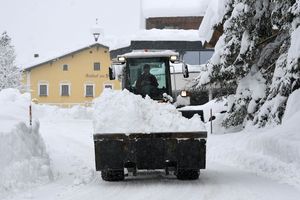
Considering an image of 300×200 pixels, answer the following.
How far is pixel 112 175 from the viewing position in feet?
35.7

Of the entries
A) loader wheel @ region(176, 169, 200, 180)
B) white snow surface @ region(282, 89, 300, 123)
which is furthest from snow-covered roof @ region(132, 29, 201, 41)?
loader wheel @ region(176, 169, 200, 180)

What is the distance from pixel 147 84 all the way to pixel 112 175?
2.51 metres

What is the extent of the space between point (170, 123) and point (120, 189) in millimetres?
1485

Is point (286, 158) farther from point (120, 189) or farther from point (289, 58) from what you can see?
point (120, 189)

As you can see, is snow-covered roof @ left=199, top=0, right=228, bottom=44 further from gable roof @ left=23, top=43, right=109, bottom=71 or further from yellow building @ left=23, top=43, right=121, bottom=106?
yellow building @ left=23, top=43, right=121, bottom=106

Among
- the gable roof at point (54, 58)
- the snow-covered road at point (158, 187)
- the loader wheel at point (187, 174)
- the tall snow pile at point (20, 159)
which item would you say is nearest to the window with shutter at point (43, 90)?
the gable roof at point (54, 58)

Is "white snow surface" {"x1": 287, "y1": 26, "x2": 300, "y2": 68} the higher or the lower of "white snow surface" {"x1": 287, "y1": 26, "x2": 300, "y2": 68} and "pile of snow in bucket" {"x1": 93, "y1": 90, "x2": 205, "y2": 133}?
the higher

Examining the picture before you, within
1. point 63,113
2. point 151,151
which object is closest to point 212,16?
point 151,151

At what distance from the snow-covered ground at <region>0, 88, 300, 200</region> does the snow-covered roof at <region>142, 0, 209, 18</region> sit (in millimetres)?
32867

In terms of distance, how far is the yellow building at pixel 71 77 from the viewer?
2447 inches

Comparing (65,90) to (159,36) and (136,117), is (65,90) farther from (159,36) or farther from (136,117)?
(136,117)

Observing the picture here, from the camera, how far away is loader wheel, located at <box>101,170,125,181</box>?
10812 millimetres

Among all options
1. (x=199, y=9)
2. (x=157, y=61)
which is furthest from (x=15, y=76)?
(x=157, y=61)

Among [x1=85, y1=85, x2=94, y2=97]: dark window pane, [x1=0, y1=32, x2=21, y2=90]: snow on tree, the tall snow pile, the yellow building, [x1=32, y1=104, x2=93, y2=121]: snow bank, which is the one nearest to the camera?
the tall snow pile
